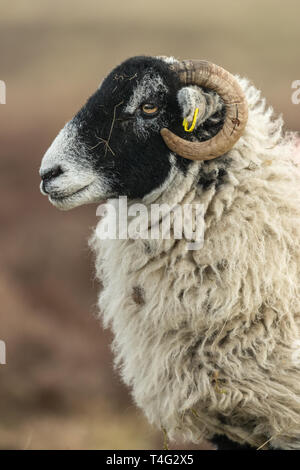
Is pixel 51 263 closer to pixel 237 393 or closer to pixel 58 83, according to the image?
pixel 58 83

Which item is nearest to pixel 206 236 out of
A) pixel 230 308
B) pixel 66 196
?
pixel 230 308

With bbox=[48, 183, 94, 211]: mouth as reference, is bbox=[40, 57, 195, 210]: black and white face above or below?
above

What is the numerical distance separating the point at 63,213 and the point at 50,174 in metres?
8.04

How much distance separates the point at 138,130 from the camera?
3113 mm

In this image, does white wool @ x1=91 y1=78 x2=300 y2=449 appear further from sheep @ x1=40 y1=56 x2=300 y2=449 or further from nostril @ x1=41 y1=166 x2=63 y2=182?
nostril @ x1=41 y1=166 x2=63 y2=182

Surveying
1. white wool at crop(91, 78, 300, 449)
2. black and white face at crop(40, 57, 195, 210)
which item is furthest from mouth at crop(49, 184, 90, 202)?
white wool at crop(91, 78, 300, 449)

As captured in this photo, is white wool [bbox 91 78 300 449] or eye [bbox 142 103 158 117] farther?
eye [bbox 142 103 158 117]

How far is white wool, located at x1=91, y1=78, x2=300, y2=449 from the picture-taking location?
301cm

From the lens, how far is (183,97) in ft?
10.1

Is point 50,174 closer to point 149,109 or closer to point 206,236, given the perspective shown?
point 149,109

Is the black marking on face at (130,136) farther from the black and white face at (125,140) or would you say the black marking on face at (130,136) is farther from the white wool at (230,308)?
the white wool at (230,308)

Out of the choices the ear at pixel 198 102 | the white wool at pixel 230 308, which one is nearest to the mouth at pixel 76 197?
the white wool at pixel 230 308

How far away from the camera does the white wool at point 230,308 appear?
3.01 metres
